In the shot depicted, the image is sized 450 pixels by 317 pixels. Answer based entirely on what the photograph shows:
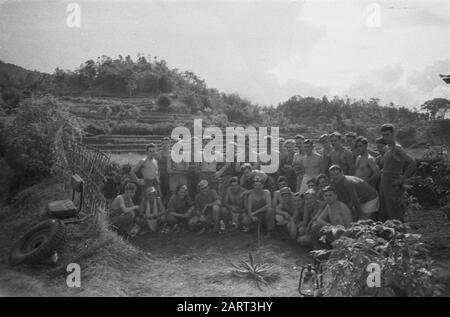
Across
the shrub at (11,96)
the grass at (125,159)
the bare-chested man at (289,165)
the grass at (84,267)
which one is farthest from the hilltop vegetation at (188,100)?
the grass at (84,267)

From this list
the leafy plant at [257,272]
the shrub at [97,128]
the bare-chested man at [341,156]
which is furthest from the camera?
the shrub at [97,128]

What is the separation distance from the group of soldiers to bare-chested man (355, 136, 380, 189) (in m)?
0.01

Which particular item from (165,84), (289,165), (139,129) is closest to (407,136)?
(139,129)

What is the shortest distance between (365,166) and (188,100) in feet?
107

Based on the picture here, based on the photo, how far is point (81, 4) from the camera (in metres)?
8.03

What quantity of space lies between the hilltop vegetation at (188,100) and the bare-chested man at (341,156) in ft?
79.4

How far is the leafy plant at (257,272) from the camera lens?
551 cm

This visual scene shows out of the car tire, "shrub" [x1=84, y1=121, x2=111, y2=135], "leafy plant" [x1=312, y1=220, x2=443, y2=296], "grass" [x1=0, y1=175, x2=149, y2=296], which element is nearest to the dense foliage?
"leafy plant" [x1=312, y1=220, x2=443, y2=296]

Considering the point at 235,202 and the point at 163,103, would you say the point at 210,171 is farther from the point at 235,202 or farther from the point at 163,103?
the point at 163,103

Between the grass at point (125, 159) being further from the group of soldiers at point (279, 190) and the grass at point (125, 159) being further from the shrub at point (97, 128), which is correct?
the shrub at point (97, 128)

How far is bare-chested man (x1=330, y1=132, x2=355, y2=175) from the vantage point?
22.5 ft

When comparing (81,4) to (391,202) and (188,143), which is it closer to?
(188,143)

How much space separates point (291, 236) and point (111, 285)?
3012 mm

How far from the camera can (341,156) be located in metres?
6.94
